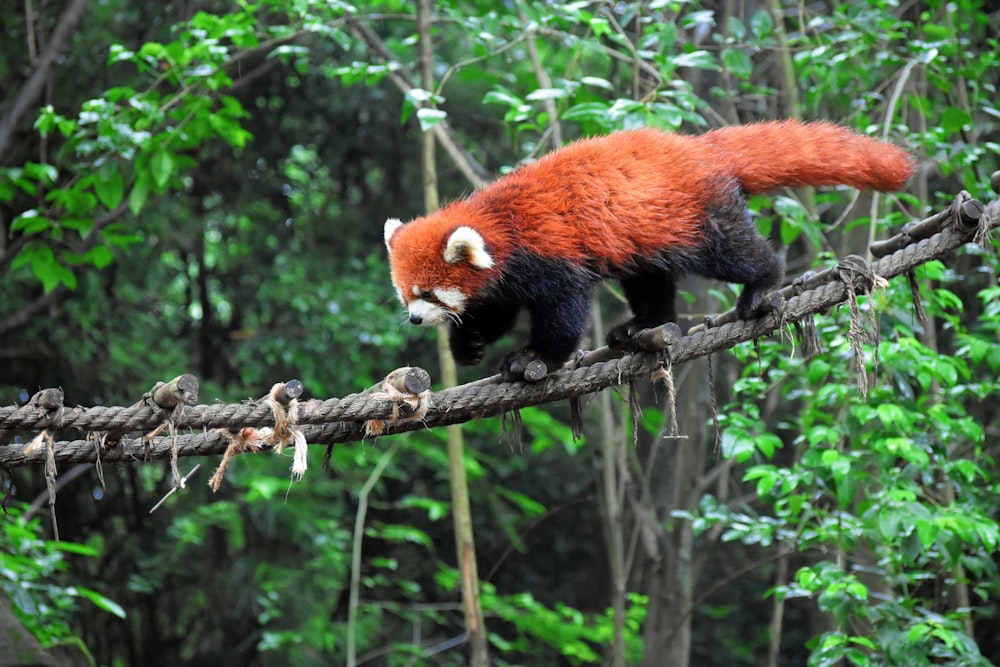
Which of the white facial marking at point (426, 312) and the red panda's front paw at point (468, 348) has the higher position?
the white facial marking at point (426, 312)

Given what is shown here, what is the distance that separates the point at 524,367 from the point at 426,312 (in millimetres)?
349

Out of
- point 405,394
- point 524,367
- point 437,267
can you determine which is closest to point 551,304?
point 524,367

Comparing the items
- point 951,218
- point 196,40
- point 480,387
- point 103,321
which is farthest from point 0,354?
point 951,218

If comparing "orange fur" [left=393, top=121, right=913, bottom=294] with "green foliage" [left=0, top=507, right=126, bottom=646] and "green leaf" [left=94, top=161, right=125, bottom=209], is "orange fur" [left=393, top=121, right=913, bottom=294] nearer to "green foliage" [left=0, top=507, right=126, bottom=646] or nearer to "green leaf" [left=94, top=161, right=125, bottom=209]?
"green leaf" [left=94, top=161, right=125, bottom=209]

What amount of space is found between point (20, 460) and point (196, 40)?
2516 millimetres

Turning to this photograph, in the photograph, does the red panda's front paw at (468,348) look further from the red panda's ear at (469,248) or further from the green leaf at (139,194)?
the green leaf at (139,194)

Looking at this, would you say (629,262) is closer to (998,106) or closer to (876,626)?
(876,626)

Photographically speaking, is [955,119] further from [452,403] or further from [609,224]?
[452,403]

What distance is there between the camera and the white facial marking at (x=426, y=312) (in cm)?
253

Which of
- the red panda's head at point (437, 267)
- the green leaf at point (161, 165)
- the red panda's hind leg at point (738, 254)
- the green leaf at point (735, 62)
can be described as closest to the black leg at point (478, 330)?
the red panda's head at point (437, 267)

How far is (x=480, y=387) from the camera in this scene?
2291 mm

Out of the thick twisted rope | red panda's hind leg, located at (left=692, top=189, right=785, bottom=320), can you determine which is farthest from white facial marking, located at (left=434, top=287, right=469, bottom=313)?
red panda's hind leg, located at (left=692, top=189, right=785, bottom=320)

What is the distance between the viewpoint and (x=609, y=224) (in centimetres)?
238

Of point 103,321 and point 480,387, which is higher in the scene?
point 480,387
